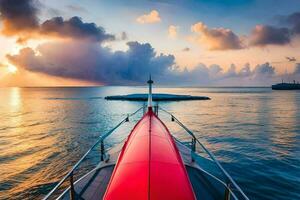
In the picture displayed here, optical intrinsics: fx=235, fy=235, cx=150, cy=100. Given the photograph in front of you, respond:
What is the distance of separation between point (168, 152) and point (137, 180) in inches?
74.4

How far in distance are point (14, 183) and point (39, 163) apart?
4878 millimetres

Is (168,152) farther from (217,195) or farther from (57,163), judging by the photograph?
(57,163)

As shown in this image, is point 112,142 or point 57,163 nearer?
point 57,163

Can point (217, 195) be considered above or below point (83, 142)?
above

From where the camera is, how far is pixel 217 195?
10.3m

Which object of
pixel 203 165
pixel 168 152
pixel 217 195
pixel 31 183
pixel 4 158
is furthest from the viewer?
pixel 4 158

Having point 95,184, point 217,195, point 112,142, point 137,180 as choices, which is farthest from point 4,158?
point 137,180

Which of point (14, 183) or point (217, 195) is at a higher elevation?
point (217, 195)

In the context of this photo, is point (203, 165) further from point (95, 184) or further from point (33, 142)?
point (33, 142)

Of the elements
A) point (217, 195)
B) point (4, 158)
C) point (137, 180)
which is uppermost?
point (137, 180)

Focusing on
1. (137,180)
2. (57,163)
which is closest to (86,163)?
(57,163)

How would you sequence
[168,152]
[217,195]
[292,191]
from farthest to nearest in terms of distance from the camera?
[292,191] → [217,195] → [168,152]

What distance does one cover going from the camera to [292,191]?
1593 centimetres

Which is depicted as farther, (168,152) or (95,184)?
(95,184)
